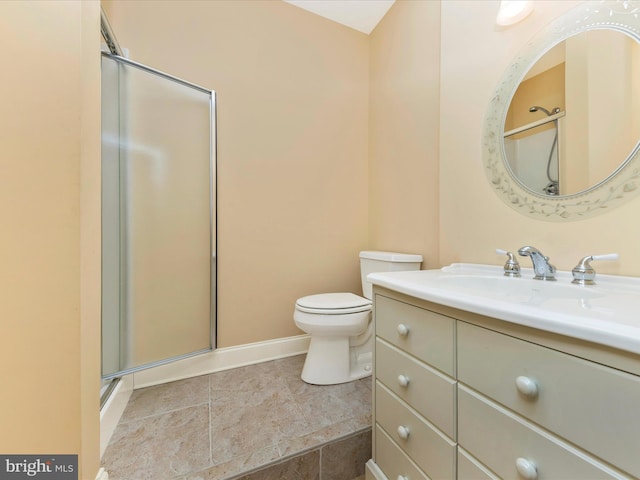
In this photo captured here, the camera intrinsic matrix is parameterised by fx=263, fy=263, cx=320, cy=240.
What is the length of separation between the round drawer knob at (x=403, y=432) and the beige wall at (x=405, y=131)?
85 cm

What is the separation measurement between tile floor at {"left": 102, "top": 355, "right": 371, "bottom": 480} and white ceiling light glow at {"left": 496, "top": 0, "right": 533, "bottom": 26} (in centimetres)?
175

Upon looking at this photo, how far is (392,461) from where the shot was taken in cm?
89

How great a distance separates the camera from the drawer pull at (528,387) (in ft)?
1.68

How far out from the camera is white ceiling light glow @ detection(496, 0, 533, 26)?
40.1 inches

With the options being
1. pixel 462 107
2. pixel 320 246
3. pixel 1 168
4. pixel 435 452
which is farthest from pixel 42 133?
pixel 462 107

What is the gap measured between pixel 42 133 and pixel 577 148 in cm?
163

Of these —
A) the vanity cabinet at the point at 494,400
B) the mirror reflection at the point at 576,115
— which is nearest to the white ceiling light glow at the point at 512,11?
the mirror reflection at the point at 576,115

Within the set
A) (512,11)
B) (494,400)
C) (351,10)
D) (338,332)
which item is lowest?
(338,332)

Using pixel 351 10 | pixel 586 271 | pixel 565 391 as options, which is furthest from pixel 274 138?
pixel 565 391

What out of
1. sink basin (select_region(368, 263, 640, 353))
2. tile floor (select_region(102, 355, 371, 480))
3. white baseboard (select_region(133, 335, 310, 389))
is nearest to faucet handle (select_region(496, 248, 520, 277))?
sink basin (select_region(368, 263, 640, 353))

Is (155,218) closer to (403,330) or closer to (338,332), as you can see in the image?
(338,332)

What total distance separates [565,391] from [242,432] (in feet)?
Answer: 3.60

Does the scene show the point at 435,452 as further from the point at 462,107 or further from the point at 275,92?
the point at 275,92

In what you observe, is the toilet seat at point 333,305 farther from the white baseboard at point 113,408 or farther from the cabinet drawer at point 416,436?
the white baseboard at point 113,408
